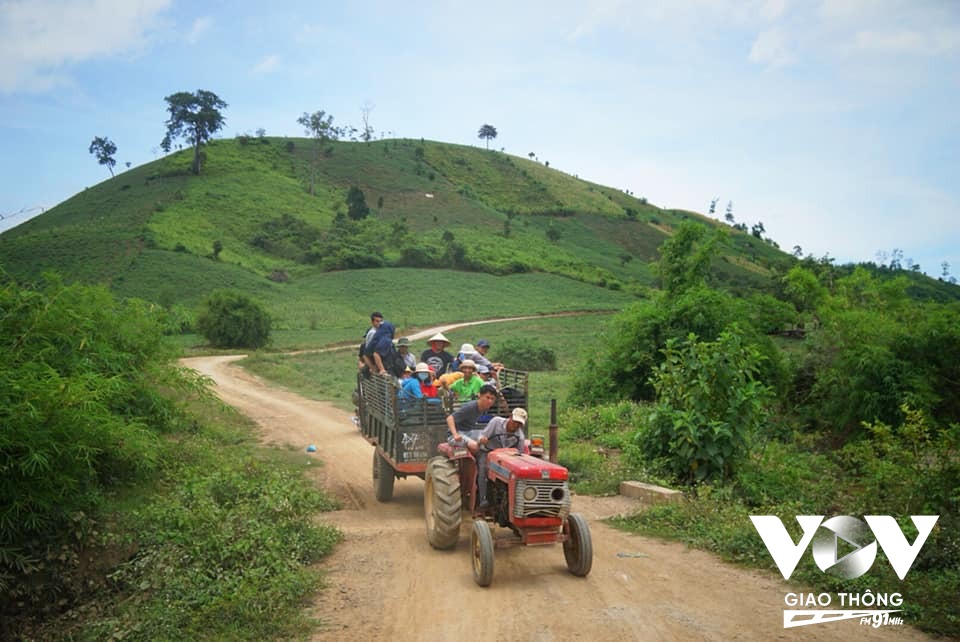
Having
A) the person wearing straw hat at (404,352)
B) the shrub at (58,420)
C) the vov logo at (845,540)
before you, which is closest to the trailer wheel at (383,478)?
the person wearing straw hat at (404,352)

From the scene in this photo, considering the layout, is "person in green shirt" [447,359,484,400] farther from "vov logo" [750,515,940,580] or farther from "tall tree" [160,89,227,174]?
"tall tree" [160,89,227,174]

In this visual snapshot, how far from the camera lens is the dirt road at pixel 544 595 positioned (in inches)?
246

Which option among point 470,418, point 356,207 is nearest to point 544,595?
point 470,418

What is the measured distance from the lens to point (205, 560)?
25.3ft

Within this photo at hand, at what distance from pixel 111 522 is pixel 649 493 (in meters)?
7.11

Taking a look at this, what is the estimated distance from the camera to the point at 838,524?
28.1 ft

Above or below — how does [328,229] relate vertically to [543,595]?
above

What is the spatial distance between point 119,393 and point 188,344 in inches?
1179

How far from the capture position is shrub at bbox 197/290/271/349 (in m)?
37.7

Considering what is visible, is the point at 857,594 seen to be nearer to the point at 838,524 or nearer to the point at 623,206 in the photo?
the point at 838,524

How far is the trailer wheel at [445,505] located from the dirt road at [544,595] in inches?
8.3

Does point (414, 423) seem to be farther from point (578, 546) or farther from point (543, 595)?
point (543, 595)

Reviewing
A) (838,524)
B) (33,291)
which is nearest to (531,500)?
(838,524)

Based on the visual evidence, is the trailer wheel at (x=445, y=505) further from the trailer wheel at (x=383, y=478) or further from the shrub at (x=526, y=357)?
the shrub at (x=526, y=357)
